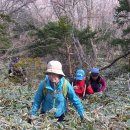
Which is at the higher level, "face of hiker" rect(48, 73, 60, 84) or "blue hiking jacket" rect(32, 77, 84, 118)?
"face of hiker" rect(48, 73, 60, 84)

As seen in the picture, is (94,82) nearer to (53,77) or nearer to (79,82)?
(79,82)

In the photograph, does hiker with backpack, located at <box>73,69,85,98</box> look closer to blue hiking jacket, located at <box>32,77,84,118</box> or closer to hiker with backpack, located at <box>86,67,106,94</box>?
hiker with backpack, located at <box>86,67,106,94</box>

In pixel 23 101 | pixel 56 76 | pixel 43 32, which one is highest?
pixel 43 32

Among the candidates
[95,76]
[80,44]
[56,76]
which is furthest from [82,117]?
[80,44]

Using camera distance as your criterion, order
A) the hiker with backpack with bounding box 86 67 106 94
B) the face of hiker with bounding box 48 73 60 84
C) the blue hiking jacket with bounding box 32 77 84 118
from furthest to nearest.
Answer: the hiker with backpack with bounding box 86 67 106 94, the blue hiking jacket with bounding box 32 77 84 118, the face of hiker with bounding box 48 73 60 84

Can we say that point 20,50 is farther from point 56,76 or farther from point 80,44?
point 56,76

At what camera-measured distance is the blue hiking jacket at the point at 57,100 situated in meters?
5.72

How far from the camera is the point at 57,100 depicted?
598 centimetres

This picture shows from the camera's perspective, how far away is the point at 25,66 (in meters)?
18.8

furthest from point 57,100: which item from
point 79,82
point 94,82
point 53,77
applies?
point 94,82

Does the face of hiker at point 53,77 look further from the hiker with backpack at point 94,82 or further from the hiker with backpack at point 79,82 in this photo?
the hiker with backpack at point 94,82

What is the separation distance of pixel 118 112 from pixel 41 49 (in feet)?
53.3

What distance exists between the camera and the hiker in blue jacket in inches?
218

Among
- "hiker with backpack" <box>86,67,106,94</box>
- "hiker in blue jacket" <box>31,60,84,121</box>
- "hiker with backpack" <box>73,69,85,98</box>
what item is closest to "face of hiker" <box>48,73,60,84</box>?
"hiker in blue jacket" <box>31,60,84,121</box>
